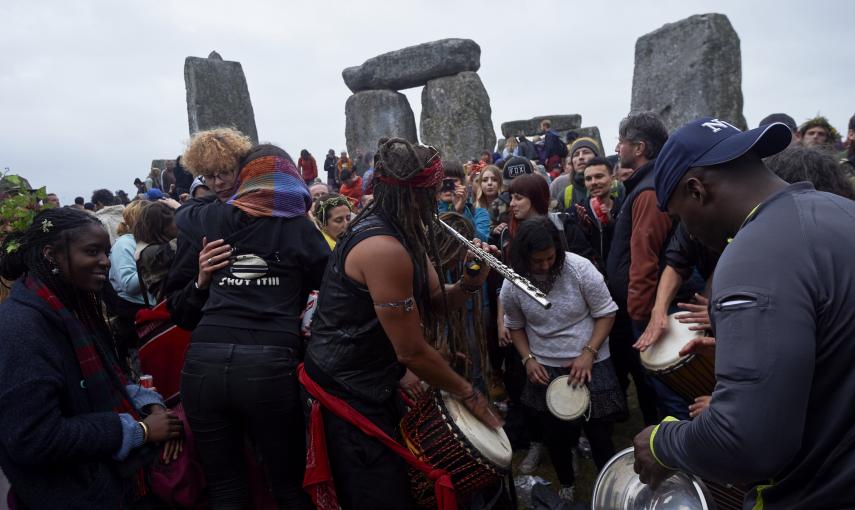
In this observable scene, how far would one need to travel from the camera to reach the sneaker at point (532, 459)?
3.82 metres

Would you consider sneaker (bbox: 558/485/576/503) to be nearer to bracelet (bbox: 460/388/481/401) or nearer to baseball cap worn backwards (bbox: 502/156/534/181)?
bracelet (bbox: 460/388/481/401)

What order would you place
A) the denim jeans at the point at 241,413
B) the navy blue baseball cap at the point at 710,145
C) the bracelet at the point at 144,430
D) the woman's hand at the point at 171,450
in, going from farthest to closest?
the woman's hand at the point at 171,450 → the denim jeans at the point at 241,413 → the bracelet at the point at 144,430 → the navy blue baseball cap at the point at 710,145

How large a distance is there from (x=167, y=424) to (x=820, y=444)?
2254 millimetres

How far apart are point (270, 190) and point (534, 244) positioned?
1.46m

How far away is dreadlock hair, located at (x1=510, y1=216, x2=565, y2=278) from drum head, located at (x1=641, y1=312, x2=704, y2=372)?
68 cm

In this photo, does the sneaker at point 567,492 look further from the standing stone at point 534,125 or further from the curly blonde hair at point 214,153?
the standing stone at point 534,125

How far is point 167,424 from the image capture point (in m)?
2.36

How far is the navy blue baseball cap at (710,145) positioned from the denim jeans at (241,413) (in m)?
1.72

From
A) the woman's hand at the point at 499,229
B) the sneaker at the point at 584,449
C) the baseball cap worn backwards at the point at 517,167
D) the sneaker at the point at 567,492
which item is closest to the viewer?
the sneaker at the point at 567,492

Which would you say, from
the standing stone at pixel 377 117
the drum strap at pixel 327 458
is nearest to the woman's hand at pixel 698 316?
the drum strap at pixel 327 458

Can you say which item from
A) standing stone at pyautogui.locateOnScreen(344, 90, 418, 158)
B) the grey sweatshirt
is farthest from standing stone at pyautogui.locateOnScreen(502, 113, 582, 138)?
the grey sweatshirt

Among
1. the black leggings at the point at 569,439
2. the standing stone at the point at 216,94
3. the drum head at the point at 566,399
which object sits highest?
the standing stone at the point at 216,94

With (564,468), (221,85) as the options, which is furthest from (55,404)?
(221,85)

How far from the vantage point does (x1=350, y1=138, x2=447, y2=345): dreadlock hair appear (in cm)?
215
